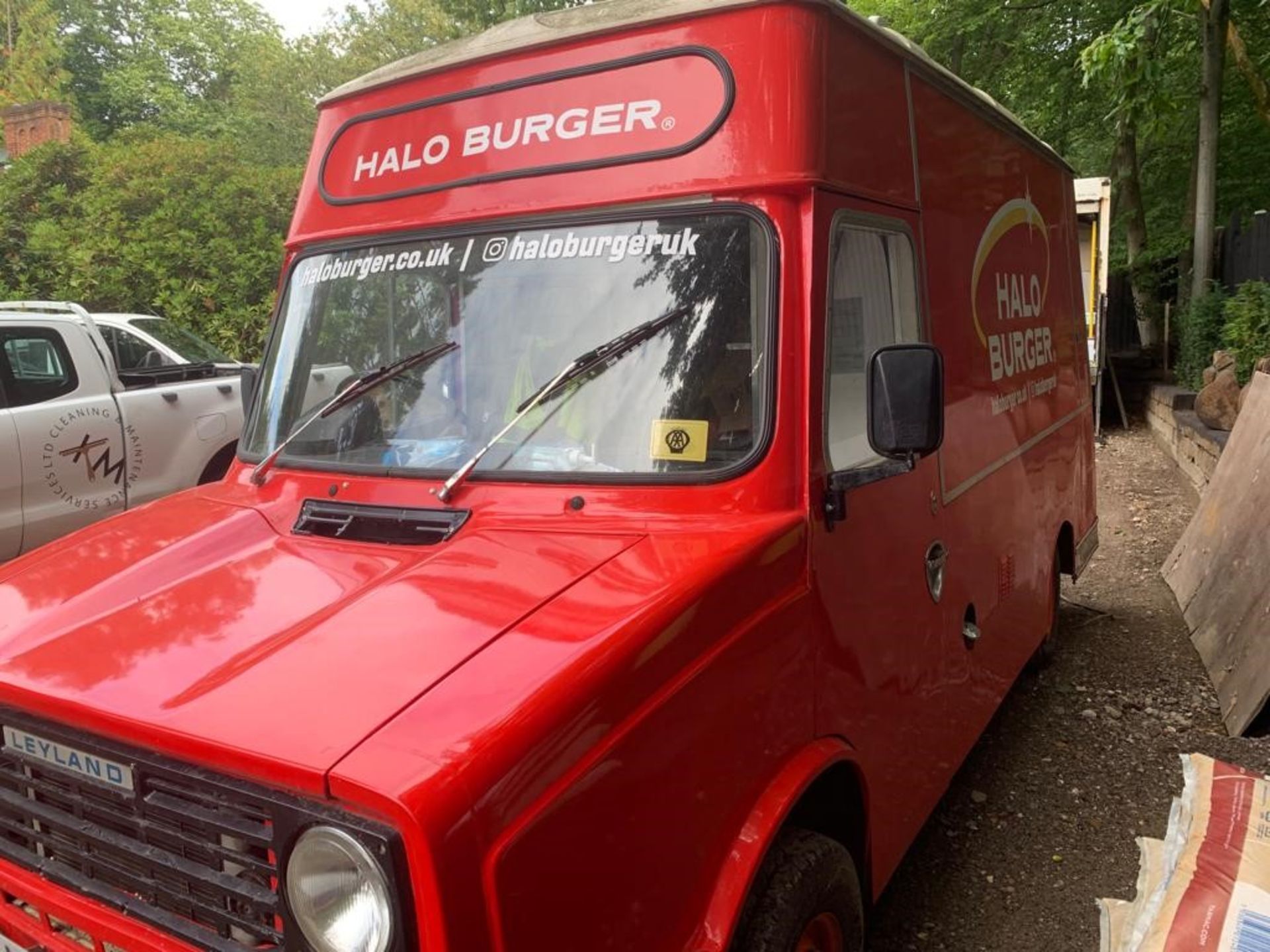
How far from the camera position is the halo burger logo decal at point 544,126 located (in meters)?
2.55

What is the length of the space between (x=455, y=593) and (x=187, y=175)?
14861 millimetres

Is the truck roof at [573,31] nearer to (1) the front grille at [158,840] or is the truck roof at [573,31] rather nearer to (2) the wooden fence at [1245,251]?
(1) the front grille at [158,840]

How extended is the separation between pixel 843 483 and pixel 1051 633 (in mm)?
3570

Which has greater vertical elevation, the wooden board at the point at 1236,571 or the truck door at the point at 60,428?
the truck door at the point at 60,428

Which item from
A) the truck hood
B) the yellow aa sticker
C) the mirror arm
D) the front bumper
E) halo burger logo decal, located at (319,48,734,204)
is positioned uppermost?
halo burger logo decal, located at (319,48,734,204)

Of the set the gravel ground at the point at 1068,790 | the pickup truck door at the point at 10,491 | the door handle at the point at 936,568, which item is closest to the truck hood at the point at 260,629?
the door handle at the point at 936,568

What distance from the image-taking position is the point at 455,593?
199 centimetres

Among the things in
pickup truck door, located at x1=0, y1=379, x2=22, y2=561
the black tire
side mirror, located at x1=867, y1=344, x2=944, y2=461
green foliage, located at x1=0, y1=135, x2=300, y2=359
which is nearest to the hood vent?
side mirror, located at x1=867, y1=344, x2=944, y2=461

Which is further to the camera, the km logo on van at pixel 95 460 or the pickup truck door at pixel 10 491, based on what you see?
the km logo on van at pixel 95 460

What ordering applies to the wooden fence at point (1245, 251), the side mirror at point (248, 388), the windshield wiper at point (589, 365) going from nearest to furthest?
the windshield wiper at point (589, 365) → the side mirror at point (248, 388) → the wooden fence at point (1245, 251)

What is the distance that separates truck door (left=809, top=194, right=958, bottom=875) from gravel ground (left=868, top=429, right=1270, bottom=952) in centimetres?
52

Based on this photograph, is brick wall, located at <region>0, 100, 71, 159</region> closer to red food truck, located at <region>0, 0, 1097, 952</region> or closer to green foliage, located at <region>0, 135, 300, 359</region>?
green foliage, located at <region>0, 135, 300, 359</region>

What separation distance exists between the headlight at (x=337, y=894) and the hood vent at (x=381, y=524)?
2.91 ft

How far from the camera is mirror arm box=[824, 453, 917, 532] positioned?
2455 millimetres
